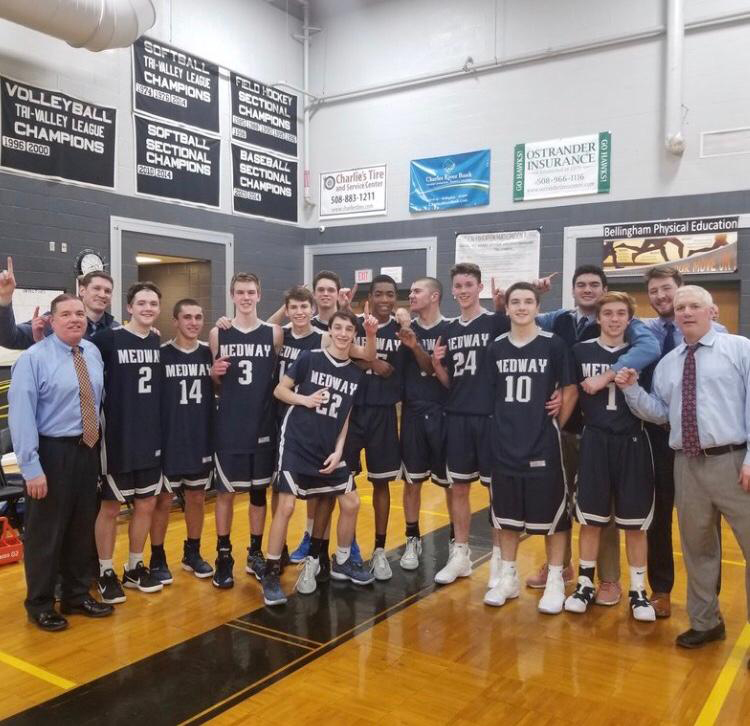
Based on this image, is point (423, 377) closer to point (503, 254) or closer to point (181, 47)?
point (503, 254)

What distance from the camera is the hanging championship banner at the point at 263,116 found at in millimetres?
10086

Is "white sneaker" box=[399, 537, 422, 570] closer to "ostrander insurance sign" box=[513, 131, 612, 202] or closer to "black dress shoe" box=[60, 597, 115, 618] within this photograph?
"black dress shoe" box=[60, 597, 115, 618]

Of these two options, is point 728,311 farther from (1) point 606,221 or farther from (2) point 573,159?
(2) point 573,159

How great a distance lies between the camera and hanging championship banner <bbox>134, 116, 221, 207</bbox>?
894cm

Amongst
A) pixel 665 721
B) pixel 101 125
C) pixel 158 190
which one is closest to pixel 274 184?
pixel 158 190

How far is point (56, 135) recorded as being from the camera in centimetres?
795

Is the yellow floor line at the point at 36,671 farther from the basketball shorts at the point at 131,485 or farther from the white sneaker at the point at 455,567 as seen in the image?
the white sneaker at the point at 455,567

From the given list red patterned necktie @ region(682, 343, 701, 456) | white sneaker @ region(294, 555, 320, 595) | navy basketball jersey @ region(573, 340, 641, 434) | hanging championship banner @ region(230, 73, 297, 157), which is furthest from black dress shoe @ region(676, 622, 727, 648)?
hanging championship banner @ region(230, 73, 297, 157)

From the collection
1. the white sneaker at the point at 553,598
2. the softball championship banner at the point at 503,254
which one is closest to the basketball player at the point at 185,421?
the white sneaker at the point at 553,598

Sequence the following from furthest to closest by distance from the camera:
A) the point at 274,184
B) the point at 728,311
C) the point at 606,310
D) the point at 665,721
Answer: the point at 274,184
the point at 728,311
the point at 606,310
the point at 665,721

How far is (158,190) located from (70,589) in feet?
20.8

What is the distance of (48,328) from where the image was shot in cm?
418

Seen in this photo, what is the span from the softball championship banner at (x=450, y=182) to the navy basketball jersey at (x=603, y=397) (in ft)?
20.6

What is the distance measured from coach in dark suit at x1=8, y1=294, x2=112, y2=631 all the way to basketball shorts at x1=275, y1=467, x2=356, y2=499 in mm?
1014
